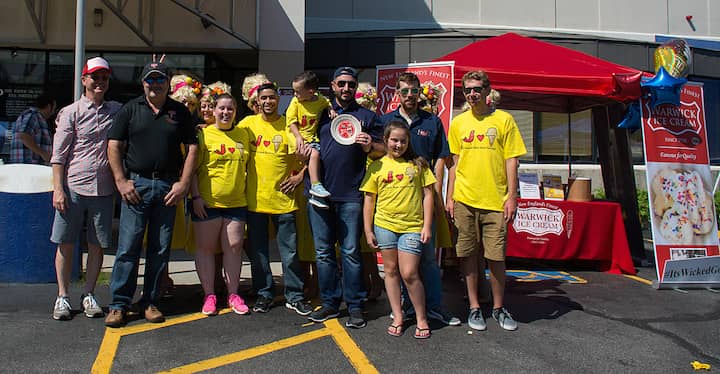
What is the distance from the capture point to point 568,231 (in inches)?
263

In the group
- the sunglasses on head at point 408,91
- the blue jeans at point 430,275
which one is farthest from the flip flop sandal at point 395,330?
the sunglasses on head at point 408,91

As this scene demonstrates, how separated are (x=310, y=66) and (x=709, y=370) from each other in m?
9.68

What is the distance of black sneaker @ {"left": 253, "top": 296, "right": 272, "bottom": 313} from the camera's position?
4398 millimetres

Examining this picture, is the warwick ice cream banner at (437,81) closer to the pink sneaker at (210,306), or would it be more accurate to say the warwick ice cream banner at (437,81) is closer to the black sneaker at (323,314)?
the black sneaker at (323,314)

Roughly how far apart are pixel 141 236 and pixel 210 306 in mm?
Answer: 792

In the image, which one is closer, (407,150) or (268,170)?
(407,150)

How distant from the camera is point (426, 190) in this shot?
380 centimetres

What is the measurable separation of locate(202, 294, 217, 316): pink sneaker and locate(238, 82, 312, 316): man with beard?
1.09ft

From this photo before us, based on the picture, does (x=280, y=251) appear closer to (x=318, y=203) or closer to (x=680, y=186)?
(x=318, y=203)

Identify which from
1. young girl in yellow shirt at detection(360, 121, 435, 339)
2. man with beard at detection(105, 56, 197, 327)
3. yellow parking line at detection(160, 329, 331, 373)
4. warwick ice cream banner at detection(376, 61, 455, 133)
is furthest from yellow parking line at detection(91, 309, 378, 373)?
warwick ice cream banner at detection(376, 61, 455, 133)

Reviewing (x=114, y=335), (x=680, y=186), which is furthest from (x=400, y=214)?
(x=680, y=186)

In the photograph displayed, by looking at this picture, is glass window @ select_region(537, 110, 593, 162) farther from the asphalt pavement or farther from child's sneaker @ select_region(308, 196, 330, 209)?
child's sneaker @ select_region(308, 196, 330, 209)

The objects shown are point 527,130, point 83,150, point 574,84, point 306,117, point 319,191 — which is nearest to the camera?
point 319,191

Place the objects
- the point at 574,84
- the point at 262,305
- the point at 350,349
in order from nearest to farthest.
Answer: the point at 350,349, the point at 262,305, the point at 574,84
